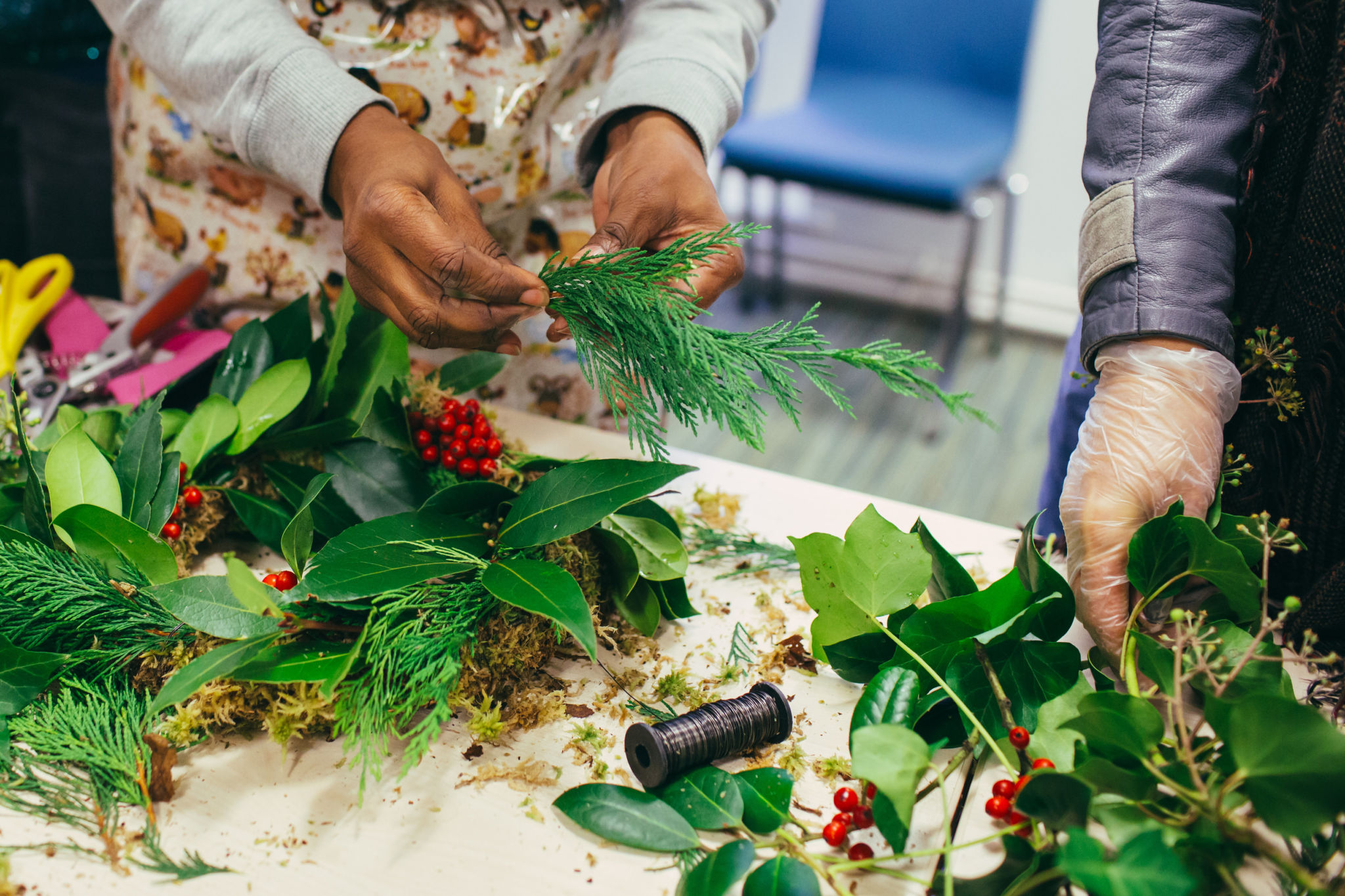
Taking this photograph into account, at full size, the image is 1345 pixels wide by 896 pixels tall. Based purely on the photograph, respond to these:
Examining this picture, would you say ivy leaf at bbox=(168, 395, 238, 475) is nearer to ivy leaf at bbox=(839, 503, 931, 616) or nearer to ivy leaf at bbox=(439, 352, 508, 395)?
ivy leaf at bbox=(439, 352, 508, 395)

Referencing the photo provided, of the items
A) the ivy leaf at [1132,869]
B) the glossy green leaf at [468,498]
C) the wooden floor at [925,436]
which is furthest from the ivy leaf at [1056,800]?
the wooden floor at [925,436]

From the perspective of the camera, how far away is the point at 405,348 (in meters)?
0.79

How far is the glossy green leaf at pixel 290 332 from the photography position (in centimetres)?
85

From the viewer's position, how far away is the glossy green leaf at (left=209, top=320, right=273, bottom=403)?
0.83 meters

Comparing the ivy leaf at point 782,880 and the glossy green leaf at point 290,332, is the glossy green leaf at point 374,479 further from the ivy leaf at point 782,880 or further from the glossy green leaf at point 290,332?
the ivy leaf at point 782,880

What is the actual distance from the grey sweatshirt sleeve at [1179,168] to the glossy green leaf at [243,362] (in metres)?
0.76

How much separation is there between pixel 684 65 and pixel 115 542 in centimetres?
68

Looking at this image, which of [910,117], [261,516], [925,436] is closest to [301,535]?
[261,516]

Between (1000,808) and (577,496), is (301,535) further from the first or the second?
(1000,808)

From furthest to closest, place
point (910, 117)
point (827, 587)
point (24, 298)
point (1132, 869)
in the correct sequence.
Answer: point (910, 117) < point (24, 298) < point (827, 587) < point (1132, 869)

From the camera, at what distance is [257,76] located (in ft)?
2.66

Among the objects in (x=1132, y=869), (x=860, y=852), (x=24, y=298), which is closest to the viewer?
(x=1132, y=869)

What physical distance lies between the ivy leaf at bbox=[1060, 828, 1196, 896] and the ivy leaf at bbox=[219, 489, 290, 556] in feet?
2.08

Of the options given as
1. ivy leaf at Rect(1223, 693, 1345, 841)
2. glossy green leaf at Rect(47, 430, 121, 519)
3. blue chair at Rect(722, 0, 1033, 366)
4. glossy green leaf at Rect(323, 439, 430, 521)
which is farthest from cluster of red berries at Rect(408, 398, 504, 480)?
blue chair at Rect(722, 0, 1033, 366)
